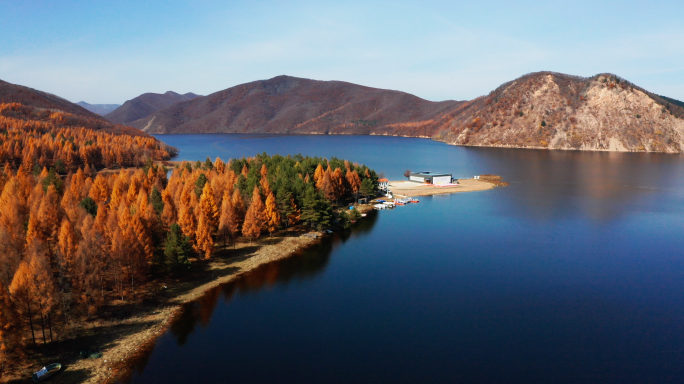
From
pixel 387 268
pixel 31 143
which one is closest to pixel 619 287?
pixel 387 268

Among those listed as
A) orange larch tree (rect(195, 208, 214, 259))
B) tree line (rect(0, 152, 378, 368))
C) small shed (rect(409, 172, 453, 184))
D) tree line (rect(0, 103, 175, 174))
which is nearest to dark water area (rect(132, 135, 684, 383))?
orange larch tree (rect(195, 208, 214, 259))

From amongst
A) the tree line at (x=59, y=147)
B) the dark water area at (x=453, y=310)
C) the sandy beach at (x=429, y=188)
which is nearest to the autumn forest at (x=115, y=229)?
the dark water area at (x=453, y=310)

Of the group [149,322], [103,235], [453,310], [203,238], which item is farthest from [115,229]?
[453,310]

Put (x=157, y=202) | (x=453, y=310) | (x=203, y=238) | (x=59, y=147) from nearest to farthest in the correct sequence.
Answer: (x=453, y=310), (x=203, y=238), (x=157, y=202), (x=59, y=147)

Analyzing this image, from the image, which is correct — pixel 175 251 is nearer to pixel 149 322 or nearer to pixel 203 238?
pixel 203 238

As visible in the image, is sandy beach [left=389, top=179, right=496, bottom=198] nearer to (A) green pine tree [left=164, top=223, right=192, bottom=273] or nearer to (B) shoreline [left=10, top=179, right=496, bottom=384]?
(B) shoreline [left=10, top=179, right=496, bottom=384]

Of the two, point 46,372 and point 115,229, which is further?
point 115,229

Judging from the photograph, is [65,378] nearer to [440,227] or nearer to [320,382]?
[320,382]
